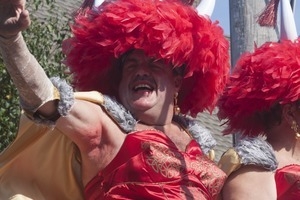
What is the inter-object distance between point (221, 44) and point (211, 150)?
0.42 m

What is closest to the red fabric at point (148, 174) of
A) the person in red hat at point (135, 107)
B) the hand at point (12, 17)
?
the person in red hat at point (135, 107)

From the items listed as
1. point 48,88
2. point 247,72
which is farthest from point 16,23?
point 247,72

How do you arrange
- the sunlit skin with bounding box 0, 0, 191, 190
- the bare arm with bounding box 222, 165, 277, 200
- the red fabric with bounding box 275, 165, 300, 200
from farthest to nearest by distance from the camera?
the red fabric with bounding box 275, 165, 300, 200
the bare arm with bounding box 222, 165, 277, 200
the sunlit skin with bounding box 0, 0, 191, 190

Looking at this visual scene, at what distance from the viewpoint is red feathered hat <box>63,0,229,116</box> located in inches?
140

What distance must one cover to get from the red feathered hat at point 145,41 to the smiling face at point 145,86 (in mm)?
49

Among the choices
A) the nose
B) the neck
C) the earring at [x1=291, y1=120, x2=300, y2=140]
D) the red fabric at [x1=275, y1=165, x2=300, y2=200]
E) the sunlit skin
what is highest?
the nose

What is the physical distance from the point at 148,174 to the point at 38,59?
2.08 metres

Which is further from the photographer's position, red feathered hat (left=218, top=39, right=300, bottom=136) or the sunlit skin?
red feathered hat (left=218, top=39, right=300, bottom=136)

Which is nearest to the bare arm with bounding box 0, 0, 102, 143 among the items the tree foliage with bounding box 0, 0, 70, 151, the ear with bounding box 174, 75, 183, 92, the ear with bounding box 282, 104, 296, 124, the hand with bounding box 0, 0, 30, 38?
the hand with bounding box 0, 0, 30, 38

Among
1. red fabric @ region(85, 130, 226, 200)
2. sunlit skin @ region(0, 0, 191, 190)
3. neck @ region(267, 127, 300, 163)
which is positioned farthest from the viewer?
neck @ region(267, 127, 300, 163)

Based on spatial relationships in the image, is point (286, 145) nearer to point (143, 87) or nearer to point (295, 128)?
point (295, 128)

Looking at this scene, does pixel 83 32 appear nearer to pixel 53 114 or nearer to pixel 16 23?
pixel 53 114

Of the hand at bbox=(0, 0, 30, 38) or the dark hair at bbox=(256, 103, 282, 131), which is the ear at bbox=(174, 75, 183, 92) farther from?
the hand at bbox=(0, 0, 30, 38)

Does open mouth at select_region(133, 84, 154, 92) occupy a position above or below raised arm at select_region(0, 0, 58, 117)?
below
